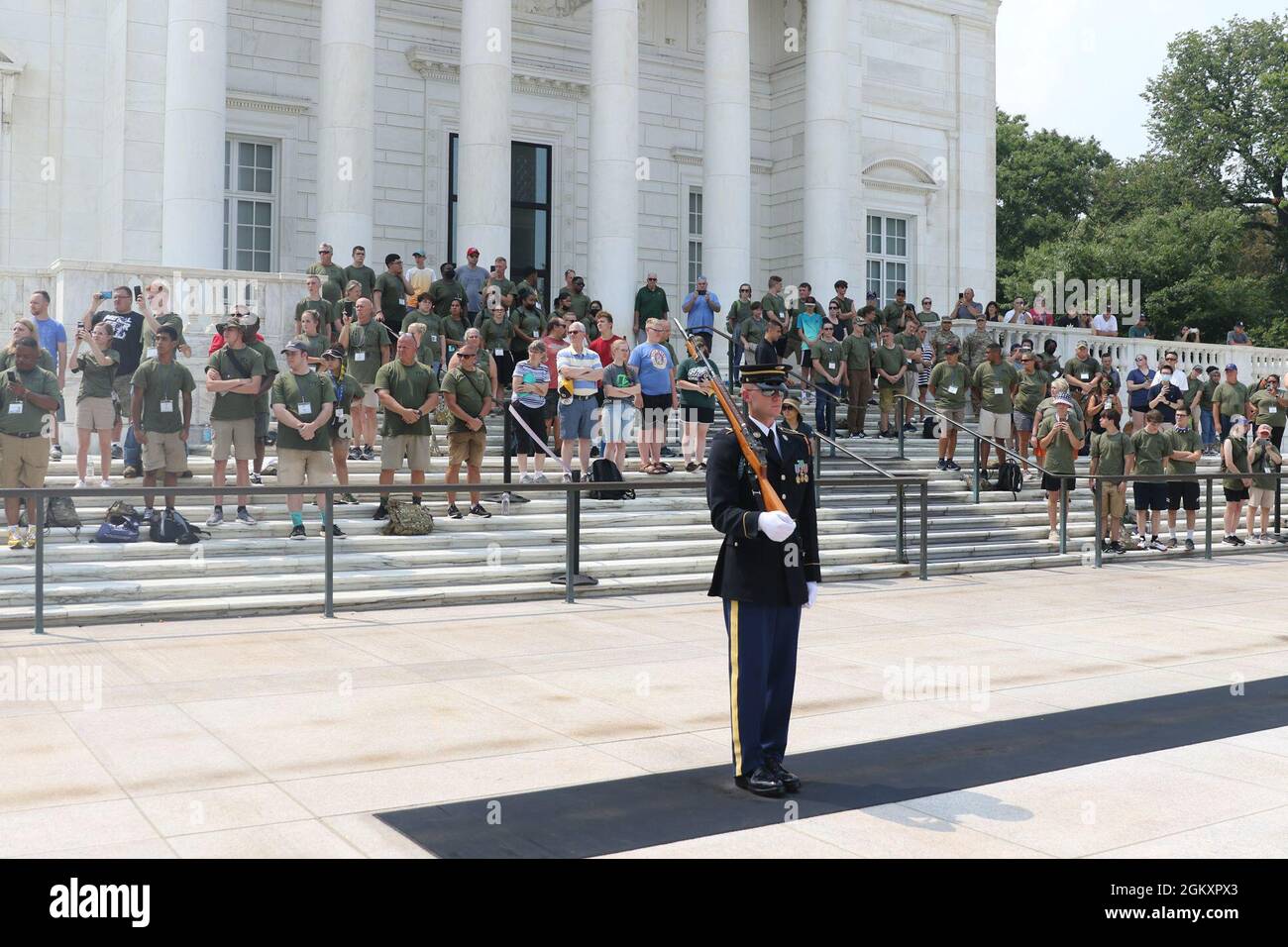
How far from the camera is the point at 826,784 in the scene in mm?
6770

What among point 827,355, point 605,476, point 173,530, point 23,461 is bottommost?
point 173,530

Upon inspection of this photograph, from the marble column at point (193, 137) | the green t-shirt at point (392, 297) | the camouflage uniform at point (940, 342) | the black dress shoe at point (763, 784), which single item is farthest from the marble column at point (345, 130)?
the black dress shoe at point (763, 784)

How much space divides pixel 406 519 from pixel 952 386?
35.3 ft

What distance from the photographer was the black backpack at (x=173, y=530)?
12.1m

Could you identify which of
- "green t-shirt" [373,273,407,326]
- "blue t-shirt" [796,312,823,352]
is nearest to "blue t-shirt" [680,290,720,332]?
"blue t-shirt" [796,312,823,352]

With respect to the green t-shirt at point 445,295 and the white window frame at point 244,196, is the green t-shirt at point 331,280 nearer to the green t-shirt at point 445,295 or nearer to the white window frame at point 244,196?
the green t-shirt at point 445,295

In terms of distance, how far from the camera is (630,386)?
17.3 metres

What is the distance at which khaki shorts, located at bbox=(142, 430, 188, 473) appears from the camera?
1395cm

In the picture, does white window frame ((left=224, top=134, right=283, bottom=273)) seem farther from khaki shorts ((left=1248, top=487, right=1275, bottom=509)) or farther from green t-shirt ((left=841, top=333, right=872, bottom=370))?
khaki shorts ((left=1248, top=487, right=1275, bottom=509))

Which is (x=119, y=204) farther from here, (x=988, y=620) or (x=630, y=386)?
(x=988, y=620)

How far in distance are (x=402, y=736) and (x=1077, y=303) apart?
154ft

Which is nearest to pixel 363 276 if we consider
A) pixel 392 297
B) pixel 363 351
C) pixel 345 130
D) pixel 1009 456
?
pixel 392 297

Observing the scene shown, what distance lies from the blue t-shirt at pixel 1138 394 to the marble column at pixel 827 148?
6.71 m

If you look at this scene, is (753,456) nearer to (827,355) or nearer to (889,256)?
(827,355)
